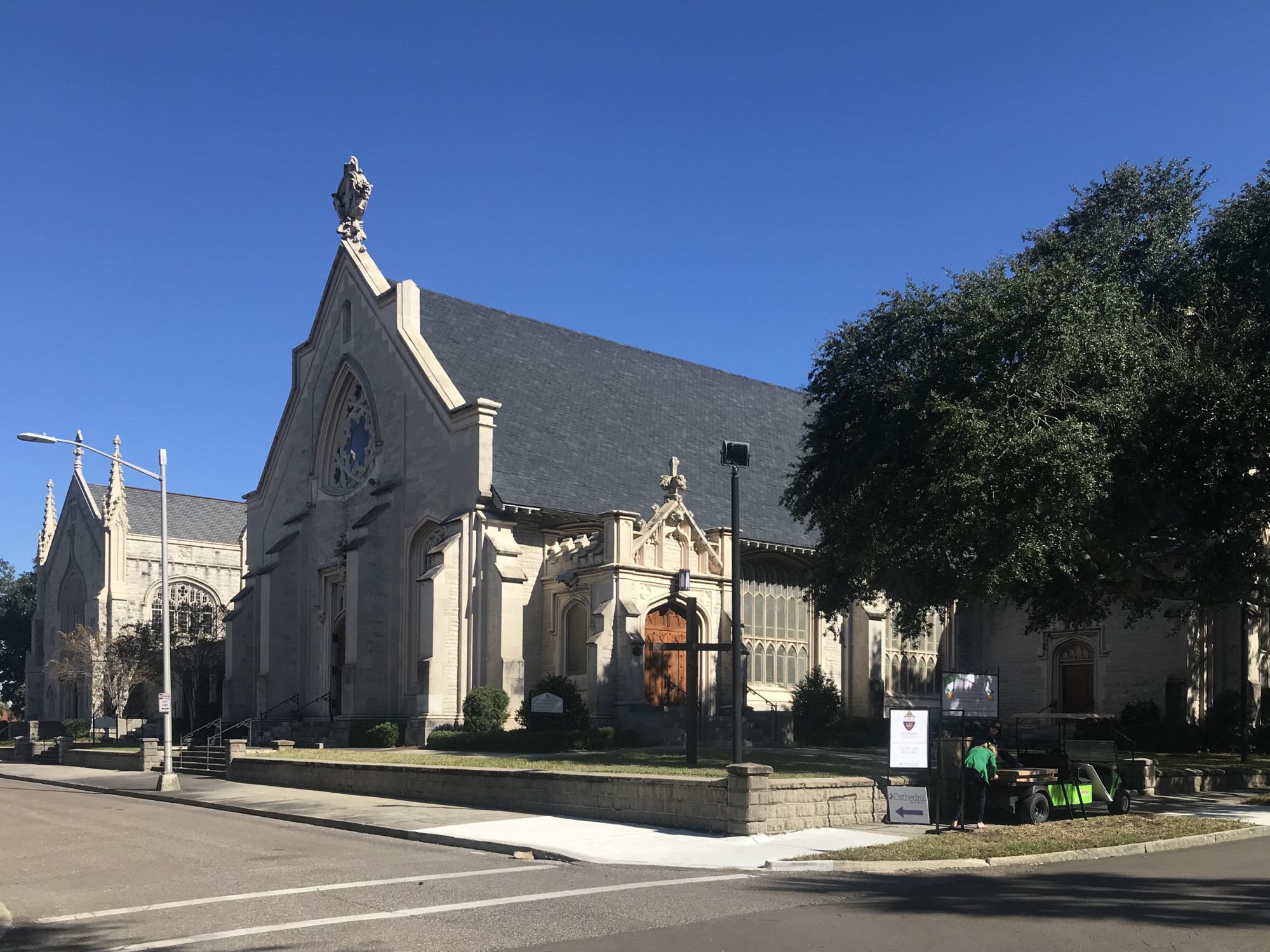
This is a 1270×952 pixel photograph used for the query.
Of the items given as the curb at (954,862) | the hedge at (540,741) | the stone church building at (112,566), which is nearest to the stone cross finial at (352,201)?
the hedge at (540,741)

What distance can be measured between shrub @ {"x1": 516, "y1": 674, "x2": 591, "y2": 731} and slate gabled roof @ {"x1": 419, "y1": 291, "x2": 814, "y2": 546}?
5.54 meters

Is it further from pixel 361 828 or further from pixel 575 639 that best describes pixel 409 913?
pixel 575 639

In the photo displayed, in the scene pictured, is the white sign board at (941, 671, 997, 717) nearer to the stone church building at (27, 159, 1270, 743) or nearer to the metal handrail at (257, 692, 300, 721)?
the stone church building at (27, 159, 1270, 743)

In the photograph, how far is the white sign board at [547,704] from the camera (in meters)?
30.5

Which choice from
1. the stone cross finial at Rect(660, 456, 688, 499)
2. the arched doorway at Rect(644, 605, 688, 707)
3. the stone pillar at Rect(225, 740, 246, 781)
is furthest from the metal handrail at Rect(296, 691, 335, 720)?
the stone cross finial at Rect(660, 456, 688, 499)

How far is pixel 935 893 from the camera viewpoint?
40.1 ft

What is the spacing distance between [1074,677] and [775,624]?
451 inches

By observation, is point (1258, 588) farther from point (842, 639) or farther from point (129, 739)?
point (129, 739)

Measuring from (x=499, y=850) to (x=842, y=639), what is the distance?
25.9m

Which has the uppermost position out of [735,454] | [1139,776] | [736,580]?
[735,454]

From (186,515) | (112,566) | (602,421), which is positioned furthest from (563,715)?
(186,515)

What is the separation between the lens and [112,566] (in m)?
64.3

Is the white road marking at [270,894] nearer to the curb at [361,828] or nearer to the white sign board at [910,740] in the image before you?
the curb at [361,828]

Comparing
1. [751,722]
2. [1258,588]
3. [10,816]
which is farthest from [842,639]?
[10,816]
